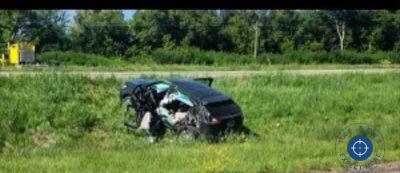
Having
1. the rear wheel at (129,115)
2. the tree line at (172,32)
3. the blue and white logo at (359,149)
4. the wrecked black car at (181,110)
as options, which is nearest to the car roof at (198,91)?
the wrecked black car at (181,110)

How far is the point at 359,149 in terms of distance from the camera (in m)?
10.2

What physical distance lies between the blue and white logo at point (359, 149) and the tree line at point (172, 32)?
21320 mm

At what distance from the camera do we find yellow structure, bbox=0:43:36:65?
3118 centimetres

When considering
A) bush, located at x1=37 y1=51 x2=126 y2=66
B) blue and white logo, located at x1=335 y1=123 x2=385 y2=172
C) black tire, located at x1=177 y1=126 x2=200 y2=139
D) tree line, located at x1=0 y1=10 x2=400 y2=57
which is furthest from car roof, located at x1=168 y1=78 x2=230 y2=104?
bush, located at x1=37 y1=51 x2=126 y2=66

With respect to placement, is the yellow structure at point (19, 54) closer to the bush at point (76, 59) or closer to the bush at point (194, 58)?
the bush at point (194, 58)

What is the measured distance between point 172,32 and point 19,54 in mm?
13890

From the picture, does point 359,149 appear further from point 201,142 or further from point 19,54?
point 19,54

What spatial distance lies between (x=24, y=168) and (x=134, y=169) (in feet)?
6.48

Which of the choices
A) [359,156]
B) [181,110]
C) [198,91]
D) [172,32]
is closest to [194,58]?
[172,32]

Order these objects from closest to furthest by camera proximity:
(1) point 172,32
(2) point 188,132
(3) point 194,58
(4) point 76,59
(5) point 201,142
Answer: (5) point 201,142
(2) point 188,132
(4) point 76,59
(3) point 194,58
(1) point 172,32
